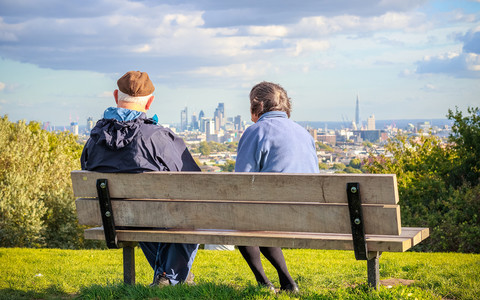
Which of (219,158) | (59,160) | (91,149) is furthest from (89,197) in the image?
(219,158)

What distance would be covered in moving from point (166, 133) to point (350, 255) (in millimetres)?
4427

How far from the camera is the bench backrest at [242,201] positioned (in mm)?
2996

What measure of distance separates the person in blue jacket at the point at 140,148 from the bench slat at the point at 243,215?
279 millimetres

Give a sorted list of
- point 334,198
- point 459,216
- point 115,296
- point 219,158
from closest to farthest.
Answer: point 334,198 < point 115,296 < point 459,216 < point 219,158

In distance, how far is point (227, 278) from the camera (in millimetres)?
5266

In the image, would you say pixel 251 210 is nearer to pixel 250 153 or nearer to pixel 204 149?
pixel 250 153

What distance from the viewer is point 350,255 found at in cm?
751

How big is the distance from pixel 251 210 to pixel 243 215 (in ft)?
0.22

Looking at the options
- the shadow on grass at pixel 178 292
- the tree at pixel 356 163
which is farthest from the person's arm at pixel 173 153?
the tree at pixel 356 163

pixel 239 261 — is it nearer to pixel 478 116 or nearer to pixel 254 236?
pixel 254 236

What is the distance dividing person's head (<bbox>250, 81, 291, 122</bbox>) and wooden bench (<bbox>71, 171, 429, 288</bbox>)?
0.95 meters

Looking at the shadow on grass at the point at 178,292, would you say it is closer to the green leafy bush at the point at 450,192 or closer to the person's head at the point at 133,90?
the person's head at the point at 133,90

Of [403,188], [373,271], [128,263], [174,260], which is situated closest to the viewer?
[373,271]

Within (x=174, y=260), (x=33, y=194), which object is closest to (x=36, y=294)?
(x=174, y=260)
